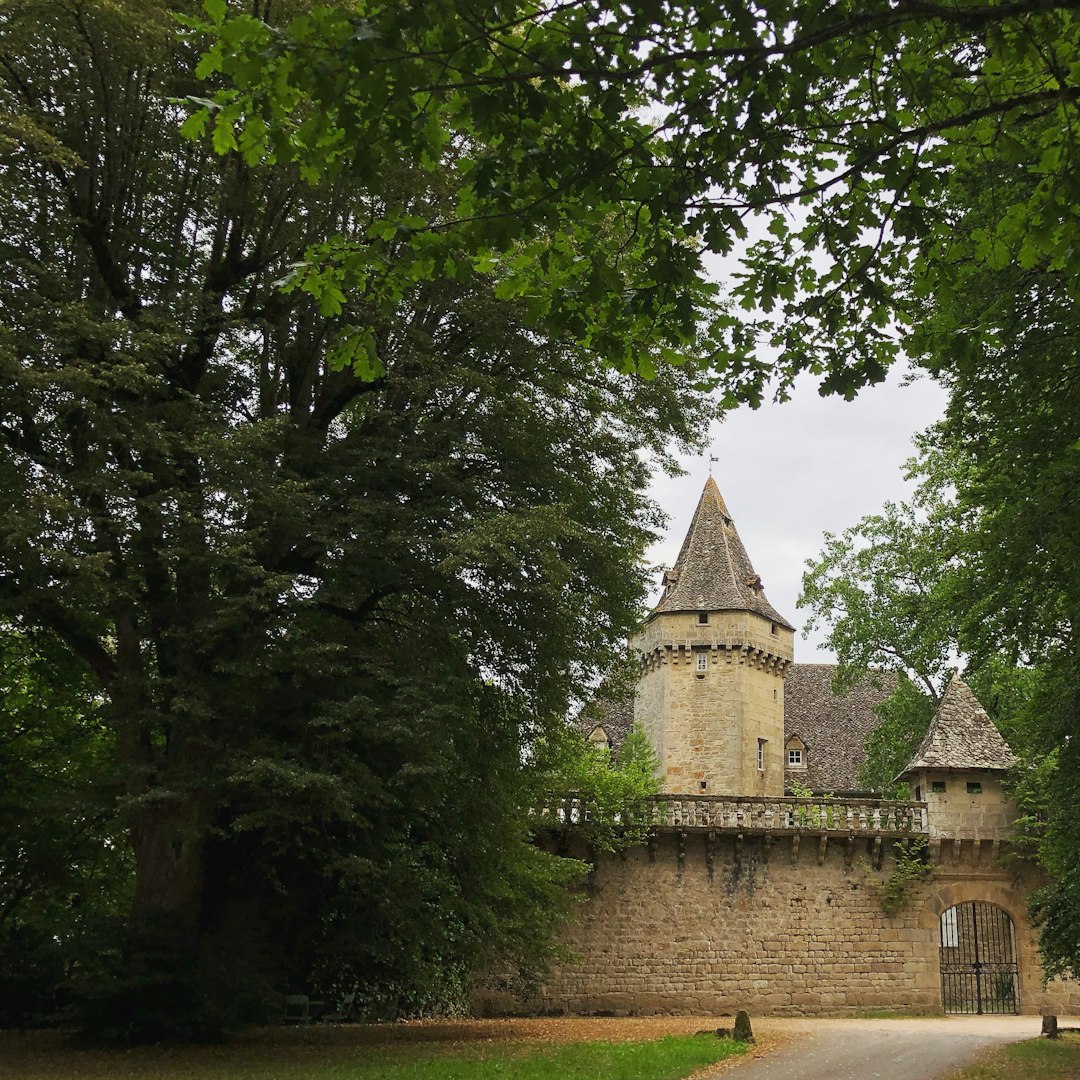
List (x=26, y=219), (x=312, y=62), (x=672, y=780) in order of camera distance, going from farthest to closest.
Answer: (x=672, y=780) < (x=26, y=219) < (x=312, y=62)

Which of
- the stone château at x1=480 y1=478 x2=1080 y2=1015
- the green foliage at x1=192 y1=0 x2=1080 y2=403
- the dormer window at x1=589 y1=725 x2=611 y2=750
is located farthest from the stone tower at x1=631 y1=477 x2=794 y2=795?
the green foliage at x1=192 y1=0 x2=1080 y2=403

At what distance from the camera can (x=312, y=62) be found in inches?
178

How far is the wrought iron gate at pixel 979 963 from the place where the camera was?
2684 cm

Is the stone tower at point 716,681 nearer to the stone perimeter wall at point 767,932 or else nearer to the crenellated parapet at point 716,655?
the crenellated parapet at point 716,655

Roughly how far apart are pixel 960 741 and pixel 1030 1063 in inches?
454

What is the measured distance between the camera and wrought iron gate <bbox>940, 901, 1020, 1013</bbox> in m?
26.8

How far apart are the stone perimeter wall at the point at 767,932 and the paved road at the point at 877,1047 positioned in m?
1.54

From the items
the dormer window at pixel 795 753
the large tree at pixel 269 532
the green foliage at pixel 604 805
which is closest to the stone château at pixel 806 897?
the green foliage at pixel 604 805

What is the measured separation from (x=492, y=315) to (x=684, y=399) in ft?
11.4

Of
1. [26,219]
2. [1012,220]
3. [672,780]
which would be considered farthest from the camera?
[672,780]

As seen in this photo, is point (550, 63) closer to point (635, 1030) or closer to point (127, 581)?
point (127, 581)

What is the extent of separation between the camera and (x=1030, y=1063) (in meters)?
14.3

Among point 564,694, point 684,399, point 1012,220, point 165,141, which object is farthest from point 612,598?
point 1012,220

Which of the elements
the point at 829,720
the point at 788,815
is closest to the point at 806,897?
the point at 788,815
